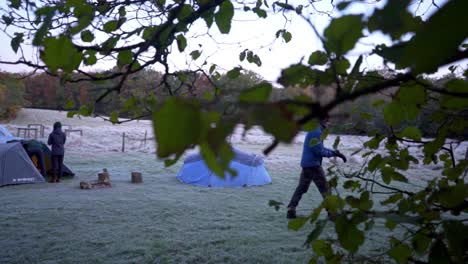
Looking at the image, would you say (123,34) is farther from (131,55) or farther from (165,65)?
(165,65)

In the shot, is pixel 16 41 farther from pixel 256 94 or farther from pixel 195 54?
pixel 256 94

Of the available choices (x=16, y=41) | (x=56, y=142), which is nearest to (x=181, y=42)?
(x=16, y=41)

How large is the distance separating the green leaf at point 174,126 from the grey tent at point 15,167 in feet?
24.7

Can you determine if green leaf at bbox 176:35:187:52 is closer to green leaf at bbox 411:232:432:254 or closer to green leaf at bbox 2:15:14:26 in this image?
green leaf at bbox 2:15:14:26

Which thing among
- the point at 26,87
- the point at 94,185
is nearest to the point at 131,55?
the point at 94,185

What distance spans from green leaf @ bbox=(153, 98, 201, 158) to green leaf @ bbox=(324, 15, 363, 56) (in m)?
0.24

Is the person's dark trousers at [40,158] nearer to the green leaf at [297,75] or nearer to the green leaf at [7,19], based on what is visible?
the green leaf at [7,19]

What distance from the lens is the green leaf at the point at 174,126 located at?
0.27m

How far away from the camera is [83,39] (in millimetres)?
1064

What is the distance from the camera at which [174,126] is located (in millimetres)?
269

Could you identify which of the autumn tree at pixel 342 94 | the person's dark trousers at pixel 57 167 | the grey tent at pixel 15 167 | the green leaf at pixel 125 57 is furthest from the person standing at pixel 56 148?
the green leaf at pixel 125 57

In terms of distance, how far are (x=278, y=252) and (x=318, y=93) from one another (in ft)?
10.6

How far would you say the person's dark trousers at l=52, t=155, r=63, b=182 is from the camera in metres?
7.19

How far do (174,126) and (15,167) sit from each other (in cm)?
766
